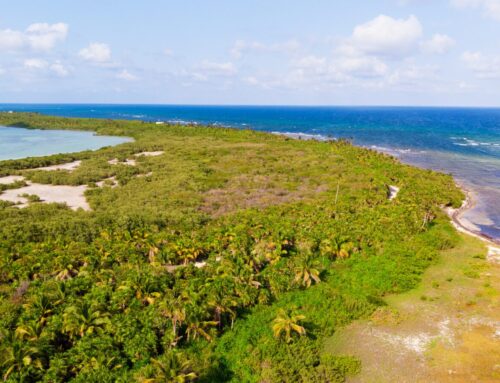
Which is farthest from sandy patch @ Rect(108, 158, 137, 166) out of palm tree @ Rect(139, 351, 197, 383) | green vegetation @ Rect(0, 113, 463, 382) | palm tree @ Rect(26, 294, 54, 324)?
palm tree @ Rect(139, 351, 197, 383)

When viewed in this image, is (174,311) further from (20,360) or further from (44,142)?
(44,142)

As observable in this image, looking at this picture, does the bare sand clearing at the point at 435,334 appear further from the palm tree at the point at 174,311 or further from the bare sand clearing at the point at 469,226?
the palm tree at the point at 174,311

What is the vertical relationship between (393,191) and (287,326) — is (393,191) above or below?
above

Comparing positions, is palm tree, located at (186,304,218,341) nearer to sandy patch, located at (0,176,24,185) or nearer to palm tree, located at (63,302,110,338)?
palm tree, located at (63,302,110,338)

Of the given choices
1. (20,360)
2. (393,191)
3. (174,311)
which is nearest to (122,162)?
(393,191)

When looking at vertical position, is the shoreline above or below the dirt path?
above

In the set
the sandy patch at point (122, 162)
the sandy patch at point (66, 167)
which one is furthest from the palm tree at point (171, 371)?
the sandy patch at point (122, 162)

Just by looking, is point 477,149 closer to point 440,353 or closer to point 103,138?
point 440,353
